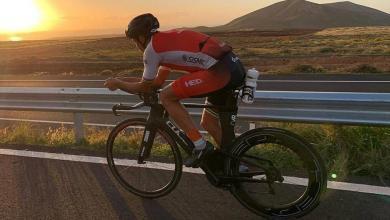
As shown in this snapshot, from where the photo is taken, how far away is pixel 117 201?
182 inches

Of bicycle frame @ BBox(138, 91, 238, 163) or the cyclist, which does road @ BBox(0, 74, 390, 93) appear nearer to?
bicycle frame @ BBox(138, 91, 238, 163)

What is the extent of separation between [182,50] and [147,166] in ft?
5.66

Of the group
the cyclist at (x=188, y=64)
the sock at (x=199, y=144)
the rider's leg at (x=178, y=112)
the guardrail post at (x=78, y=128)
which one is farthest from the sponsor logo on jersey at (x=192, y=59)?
the guardrail post at (x=78, y=128)

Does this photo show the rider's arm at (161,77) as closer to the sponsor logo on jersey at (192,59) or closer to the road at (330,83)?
the sponsor logo on jersey at (192,59)

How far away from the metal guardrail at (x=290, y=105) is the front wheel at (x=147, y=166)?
126cm

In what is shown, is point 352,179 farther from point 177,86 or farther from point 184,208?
point 177,86

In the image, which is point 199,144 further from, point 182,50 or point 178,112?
point 182,50

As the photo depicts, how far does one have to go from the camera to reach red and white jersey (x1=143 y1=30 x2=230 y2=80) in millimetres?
4031

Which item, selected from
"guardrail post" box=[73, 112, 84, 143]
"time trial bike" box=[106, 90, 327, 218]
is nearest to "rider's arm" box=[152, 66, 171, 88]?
"time trial bike" box=[106, 90, 327, 218]

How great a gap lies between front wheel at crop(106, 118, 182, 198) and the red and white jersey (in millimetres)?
769

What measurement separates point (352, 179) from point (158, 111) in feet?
7.04

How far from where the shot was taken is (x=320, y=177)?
390 centimetres

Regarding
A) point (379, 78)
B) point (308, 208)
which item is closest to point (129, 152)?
point (308, 208)

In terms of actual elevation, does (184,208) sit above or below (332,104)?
below
